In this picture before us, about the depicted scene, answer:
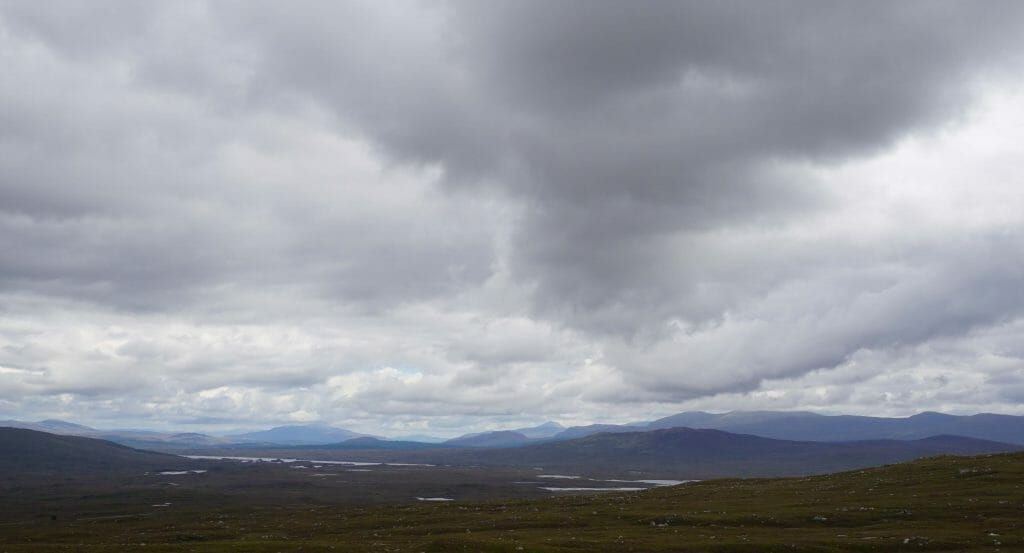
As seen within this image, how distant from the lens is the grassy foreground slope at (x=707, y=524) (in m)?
64.1

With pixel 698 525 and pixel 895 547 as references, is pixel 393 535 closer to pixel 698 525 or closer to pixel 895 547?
pixel 698 525

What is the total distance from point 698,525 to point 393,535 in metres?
34.8

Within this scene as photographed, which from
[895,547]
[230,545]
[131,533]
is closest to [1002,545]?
[895,547]

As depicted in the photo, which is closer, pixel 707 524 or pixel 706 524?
pixel 707 524

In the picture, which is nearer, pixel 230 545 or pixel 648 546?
pixel 648 546

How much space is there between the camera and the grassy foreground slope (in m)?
64.1

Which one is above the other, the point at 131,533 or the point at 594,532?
the point at 594,532

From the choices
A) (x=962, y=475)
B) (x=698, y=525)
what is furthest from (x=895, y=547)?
(x=962, y=475)

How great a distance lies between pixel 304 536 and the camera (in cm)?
9212

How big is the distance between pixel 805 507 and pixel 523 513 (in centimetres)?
3749

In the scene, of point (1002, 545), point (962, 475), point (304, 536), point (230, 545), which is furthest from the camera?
point (962, 475)

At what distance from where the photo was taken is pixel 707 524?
3179 inches

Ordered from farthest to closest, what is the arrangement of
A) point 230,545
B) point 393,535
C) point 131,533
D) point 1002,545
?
point 131,533 → point 393,535 → point 230,545 → point 1002,545

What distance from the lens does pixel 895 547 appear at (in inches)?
2318
